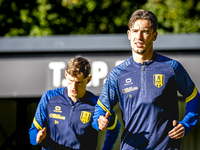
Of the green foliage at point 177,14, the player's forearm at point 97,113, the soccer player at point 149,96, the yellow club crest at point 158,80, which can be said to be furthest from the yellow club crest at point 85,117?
the green foliage at point 177,14

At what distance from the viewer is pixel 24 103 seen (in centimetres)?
308

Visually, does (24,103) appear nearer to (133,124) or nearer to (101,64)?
(101,64)

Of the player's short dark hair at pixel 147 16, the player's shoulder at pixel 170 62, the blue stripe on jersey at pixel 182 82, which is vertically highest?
the player's short dark hair at pixel 147 16

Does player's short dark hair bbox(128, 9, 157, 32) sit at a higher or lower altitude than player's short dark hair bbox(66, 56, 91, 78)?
higher

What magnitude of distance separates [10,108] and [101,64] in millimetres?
1168

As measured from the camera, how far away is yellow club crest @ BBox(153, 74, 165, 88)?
184 cm

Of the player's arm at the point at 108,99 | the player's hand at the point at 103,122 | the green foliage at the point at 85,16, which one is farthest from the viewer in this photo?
the green foliage at the point at 85,16

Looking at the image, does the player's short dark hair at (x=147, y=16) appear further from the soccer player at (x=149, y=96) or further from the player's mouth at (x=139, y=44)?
the player's mouth at (x=139, y=44)

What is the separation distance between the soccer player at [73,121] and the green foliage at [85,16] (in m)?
5.68

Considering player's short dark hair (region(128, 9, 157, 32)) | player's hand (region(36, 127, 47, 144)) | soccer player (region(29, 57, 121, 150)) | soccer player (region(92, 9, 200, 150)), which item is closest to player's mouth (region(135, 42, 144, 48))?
soccer player (region(92, 9, 200, 150))

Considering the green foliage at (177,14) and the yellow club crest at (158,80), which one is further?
the green foliage at (177,14)

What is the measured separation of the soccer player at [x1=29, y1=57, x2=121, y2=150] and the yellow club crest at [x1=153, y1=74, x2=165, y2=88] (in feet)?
1.60

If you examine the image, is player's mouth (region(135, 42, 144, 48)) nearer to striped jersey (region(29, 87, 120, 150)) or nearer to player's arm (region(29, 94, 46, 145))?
striped jersey (region(29, 87, 120, 150))

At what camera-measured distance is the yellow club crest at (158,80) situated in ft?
6.03
